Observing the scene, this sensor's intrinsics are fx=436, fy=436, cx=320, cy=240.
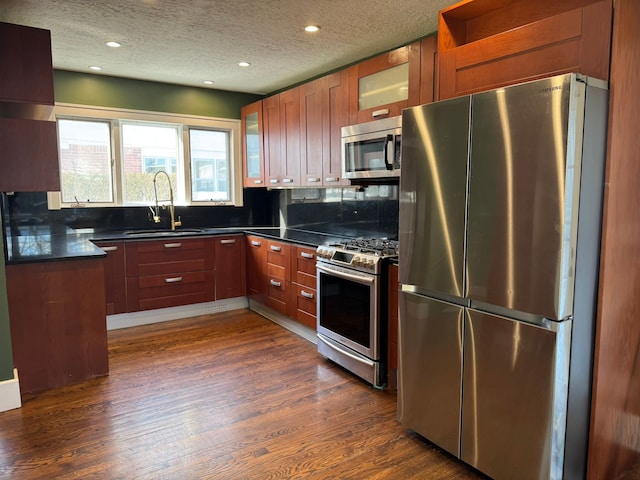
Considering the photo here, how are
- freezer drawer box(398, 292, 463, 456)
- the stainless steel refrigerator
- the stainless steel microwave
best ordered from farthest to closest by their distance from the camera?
the stainless steel microwave
freezer drawer box(398, 292, 463, 456)
the stainless steel refrigerator

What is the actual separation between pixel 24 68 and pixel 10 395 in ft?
6.33

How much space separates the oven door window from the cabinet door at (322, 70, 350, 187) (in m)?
0.89

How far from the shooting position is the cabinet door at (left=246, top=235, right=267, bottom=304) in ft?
14.4

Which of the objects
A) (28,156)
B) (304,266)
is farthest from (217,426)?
(28,156)

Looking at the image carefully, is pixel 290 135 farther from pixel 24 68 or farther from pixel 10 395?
pixel 10 395

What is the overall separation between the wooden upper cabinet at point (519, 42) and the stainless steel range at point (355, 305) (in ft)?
3.84

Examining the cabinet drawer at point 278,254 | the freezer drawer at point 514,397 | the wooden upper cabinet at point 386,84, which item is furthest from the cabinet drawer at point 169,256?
the freezer drawer at point 514,397

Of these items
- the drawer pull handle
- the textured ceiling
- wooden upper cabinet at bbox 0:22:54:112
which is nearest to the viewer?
wooden upper cabinet at bbox 0:22:54:112

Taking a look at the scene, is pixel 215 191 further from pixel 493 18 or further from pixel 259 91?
pixel 493 18

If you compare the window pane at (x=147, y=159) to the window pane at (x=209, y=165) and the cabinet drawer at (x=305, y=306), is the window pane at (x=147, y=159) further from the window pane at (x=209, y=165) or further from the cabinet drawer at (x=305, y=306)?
the cabinet drawer at (x=305, y=306)

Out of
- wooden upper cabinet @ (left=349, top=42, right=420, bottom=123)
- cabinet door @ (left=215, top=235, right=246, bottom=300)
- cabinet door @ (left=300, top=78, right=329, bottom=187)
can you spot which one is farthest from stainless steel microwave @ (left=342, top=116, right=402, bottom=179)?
cabinet door @ (left=215, top=235, right=246, bottom=300)

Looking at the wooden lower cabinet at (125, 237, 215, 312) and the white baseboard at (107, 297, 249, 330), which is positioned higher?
the wooden lower cabinet at (125, 237, 215, 312)

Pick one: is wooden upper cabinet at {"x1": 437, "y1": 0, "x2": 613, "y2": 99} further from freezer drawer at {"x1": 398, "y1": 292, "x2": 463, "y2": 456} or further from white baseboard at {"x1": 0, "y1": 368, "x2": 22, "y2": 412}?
white baseboard at {"x1": 0, "y1": 368, "x2": 22, "y2": 412}

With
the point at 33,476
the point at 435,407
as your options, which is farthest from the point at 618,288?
the point at 33,476
